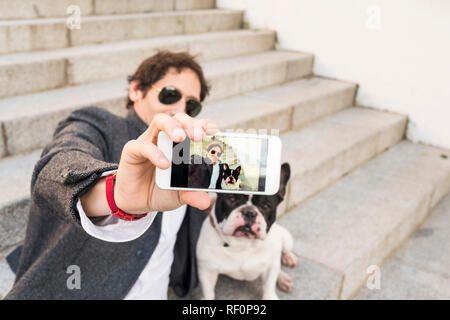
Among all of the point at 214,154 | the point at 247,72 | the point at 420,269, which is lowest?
the point at 420,269

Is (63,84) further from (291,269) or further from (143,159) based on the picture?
(143,159)

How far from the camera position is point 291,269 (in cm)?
266

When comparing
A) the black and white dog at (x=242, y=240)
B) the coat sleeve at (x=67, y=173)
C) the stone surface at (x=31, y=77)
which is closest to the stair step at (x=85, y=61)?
the stone surface at (x=31, y=77)

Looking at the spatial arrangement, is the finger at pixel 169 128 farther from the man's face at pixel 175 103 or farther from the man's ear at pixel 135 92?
the man's ear at pixel 135 92

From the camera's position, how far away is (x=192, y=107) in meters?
2.02

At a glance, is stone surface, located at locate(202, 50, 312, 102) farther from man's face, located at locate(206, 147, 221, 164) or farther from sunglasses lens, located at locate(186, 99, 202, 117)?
man's face, located at locate(206, 147, 221, 164)

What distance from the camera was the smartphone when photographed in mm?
1022

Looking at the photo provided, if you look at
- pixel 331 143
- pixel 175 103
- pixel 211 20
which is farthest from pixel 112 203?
pixel 211 20

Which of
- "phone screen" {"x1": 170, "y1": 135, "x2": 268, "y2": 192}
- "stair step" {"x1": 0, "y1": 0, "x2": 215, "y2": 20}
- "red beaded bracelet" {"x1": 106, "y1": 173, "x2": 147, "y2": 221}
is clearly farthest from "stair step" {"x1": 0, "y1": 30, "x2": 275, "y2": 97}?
"phone screen" {"x1": 170, "y1": 135, "x2": 268, "y2": 192}

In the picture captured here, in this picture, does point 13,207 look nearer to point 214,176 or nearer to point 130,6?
point 214,176

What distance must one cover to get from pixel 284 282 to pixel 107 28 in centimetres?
282

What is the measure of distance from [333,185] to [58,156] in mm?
2900
